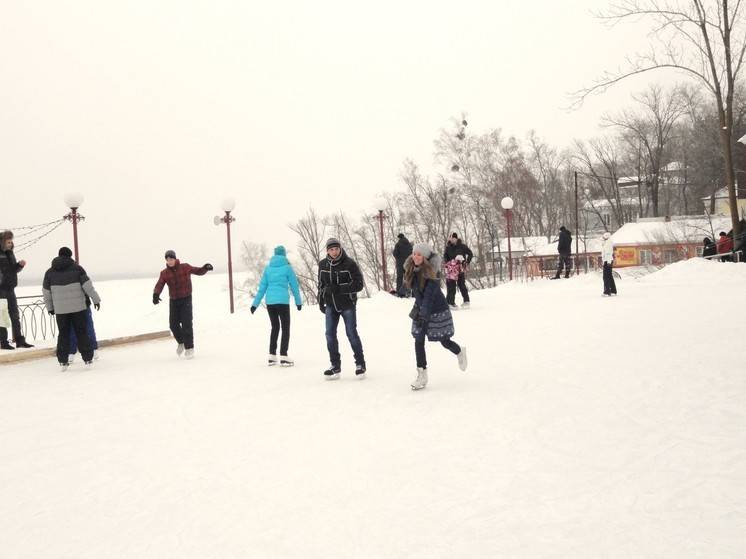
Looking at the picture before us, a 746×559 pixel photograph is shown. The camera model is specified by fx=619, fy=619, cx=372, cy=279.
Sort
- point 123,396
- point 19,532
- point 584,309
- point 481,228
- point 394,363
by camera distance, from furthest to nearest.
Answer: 1. point 481,228
2. point 584,309
3. point 394,363
4. point 123,396
5. point 19,532

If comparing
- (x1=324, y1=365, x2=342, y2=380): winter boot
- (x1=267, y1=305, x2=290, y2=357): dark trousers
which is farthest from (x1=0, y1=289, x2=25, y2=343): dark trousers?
(x1=324, y1=365, x2=342, y2=380): winter boot

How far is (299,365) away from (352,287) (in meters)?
1.97

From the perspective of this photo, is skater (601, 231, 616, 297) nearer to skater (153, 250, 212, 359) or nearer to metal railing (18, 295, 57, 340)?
skater (153, 250, 212, 359)

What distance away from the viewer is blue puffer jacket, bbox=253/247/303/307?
28.8 feet

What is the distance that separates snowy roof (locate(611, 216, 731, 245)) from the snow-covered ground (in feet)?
111

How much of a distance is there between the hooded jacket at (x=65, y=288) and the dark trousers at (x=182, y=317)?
1169 millimetres

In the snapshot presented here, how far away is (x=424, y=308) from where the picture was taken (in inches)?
271

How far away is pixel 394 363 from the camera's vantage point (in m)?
8.66

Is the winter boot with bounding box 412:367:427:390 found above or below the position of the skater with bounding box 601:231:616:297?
below

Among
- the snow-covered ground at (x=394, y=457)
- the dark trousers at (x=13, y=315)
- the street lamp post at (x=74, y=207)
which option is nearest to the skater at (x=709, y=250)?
the snow-covered ground at (x=394, y=457)

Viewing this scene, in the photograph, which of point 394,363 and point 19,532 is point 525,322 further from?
point 19,532

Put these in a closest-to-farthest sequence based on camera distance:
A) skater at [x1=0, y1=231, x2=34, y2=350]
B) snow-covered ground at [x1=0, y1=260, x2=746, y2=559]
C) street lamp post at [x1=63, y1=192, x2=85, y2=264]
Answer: snow-covered ground at [x1=0, y1=260, x2=746, y2=559] < skater at [x1=0, y1=231, x2=34, y2=350] < street lamp post at [x1=63, y1=192, x2=85, y2=264]

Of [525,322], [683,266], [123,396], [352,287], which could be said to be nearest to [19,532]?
[123,396]

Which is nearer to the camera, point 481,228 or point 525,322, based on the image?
point 525,322
